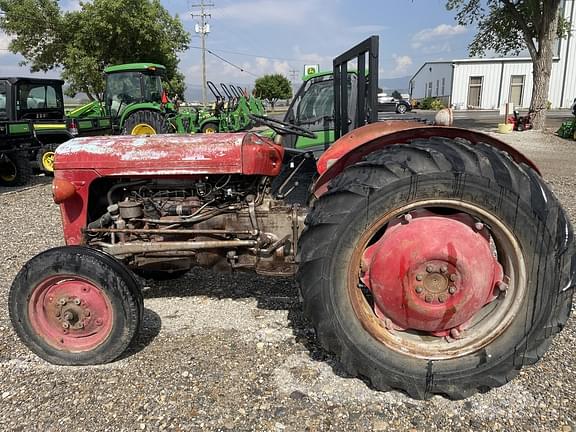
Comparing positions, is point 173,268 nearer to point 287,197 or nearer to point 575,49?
point 287,197

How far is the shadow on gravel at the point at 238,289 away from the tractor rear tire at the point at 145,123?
376 inches

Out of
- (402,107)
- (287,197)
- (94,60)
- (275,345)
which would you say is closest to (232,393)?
(275,345)

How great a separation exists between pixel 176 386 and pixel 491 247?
1817mm

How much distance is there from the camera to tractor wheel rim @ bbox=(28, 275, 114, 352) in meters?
2.68

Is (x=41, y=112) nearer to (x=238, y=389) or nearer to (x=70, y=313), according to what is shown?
(x=70, y=313)

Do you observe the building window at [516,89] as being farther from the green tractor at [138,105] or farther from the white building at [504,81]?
the green tractor at [138,105]

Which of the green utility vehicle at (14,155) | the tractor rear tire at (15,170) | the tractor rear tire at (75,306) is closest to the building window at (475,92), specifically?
the green utility vehicle at (14,155)

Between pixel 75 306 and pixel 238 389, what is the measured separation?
105 cm

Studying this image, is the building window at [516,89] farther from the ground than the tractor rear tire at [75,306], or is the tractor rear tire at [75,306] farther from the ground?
the building window at [516,89]

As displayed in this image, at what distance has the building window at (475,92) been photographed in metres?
38.8

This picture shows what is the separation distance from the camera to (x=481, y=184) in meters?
2.14

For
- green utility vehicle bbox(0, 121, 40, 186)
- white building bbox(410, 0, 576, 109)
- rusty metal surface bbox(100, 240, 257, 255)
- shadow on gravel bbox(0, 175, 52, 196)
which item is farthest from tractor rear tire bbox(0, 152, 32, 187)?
white building bbox(410, 0, 576, 109)

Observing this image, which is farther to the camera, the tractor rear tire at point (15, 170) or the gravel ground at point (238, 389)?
the tractor rear tire at point (15, 170)

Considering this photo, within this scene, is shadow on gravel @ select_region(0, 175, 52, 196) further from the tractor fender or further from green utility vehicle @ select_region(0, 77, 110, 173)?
the tractor fender
